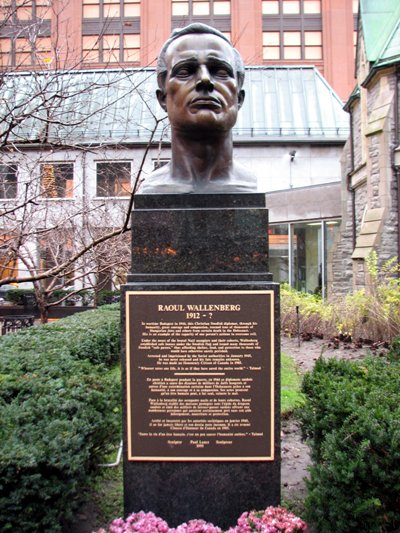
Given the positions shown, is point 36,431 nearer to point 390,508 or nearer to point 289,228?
point 390,508

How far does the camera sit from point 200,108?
12.0 feet

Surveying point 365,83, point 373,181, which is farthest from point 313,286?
point 365,83

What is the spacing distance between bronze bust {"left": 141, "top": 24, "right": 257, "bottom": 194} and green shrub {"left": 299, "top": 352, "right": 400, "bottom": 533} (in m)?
1.90

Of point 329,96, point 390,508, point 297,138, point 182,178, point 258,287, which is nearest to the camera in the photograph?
point 390,508

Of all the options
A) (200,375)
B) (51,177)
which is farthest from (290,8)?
(200,375)

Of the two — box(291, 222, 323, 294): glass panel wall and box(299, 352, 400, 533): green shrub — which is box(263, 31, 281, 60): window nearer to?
box(291, 222, 323, 294): glass panel wall

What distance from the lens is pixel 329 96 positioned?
94.6 ft

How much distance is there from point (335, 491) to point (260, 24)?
45.4 meters

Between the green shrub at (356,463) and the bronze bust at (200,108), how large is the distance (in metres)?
1.90

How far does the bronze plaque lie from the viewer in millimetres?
3529

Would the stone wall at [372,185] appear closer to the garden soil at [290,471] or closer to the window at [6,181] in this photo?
the garden soil at [290,471]

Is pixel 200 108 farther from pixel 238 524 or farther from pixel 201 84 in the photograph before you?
pixel 238 524

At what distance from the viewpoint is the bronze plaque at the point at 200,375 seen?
3529 mm

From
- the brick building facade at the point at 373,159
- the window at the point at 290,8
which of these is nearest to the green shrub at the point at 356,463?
the brick building facade at the point at 373,159
